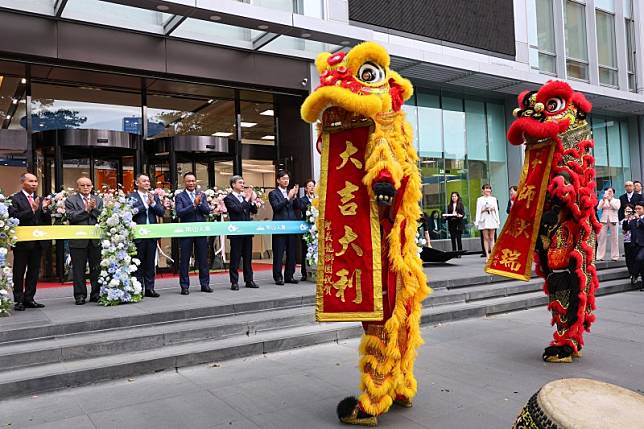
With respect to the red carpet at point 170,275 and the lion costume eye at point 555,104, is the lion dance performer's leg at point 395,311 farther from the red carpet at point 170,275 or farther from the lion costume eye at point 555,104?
the red carpet at point 170,275

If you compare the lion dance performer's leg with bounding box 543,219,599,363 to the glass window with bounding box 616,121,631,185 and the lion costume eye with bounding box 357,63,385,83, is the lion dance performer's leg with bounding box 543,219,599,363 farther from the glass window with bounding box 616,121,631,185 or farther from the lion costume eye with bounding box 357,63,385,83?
the glass window with bounding box 616,121,631,185

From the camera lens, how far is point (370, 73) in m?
3.79

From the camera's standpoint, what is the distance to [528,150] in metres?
5.64

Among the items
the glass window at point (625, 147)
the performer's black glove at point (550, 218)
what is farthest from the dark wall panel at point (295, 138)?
the glass window at point (625, 147)

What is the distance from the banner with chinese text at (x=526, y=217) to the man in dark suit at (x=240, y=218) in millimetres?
4630

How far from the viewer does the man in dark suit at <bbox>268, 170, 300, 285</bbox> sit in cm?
947

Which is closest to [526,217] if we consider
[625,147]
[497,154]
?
[497,154]

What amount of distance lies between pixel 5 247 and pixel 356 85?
5630mm

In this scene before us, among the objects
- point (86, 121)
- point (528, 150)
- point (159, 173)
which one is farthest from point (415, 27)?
point (528, 150)

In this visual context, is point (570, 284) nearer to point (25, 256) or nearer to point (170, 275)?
point (25, 256)

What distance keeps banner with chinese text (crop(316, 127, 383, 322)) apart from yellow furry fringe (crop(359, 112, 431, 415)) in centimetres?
16

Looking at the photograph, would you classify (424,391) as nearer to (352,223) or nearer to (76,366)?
(352,223)

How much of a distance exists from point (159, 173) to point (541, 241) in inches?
363

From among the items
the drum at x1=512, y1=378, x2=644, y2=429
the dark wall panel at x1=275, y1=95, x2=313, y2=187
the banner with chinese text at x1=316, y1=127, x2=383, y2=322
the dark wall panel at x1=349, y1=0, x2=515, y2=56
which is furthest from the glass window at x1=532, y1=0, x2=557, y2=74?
the drum at x1=512, y1=378, x2=644, y2=429
